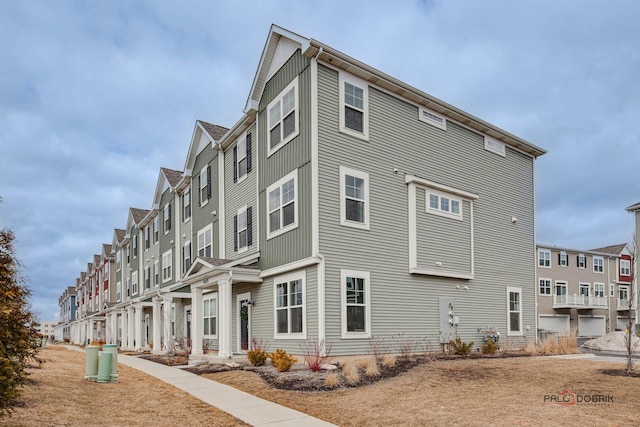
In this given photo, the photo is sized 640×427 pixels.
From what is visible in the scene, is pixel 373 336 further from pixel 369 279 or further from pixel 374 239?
pixel 374 239

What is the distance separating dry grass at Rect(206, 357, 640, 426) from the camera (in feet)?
28.0

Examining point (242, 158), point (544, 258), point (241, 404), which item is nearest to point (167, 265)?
point (242, 158)

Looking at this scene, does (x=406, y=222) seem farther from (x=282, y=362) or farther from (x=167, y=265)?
(x=167, y=265)

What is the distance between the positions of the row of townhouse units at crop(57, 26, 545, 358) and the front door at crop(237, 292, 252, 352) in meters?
0.08

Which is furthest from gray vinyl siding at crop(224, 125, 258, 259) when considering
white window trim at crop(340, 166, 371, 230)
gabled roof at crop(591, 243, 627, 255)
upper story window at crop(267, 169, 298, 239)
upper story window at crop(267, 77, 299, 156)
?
gabled roof at crop(591, 243, 627, 255)

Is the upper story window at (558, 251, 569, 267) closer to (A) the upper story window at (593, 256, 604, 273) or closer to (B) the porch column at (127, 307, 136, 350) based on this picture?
(A) the upper story window at (593, 256, 604, 273)

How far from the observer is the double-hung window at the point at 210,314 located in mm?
22531

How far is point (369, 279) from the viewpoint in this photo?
16484 mm

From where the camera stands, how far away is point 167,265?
108ft

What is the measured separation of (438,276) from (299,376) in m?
7.61

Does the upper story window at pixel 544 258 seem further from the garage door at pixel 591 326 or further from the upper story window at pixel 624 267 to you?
the upper story window at pixel 624 267

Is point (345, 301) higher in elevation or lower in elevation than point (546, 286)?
higher

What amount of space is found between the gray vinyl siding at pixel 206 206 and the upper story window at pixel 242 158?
7.92ft

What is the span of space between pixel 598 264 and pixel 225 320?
4498 cm
